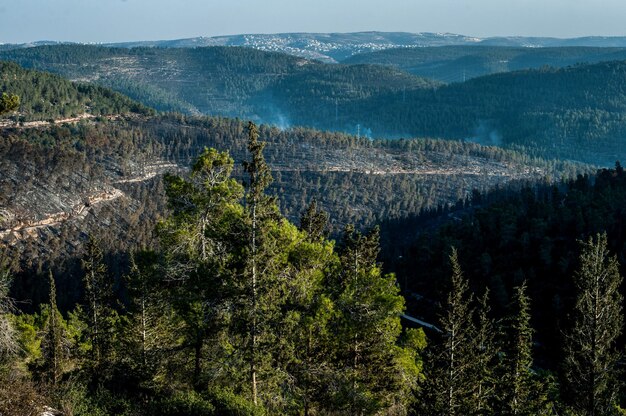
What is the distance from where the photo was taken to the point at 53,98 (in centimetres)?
15750

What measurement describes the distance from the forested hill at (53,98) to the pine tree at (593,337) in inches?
5029

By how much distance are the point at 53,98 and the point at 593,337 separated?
152336 millimetres

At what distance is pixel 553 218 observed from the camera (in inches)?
2916

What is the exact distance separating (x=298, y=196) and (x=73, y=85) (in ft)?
228

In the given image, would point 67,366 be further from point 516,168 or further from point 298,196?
point 516,168

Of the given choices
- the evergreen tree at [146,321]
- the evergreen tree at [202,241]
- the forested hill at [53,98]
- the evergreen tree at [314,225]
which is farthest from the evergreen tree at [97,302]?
the forested hill at [53,98]

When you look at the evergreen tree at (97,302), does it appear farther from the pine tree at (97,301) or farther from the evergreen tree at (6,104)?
the evergreen tree at (6,104)

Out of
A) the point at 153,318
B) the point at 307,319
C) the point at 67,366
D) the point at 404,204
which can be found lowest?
the point at 404,204

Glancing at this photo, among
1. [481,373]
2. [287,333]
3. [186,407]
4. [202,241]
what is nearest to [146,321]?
[202,241]

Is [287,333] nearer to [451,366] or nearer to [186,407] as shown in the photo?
[186,407]

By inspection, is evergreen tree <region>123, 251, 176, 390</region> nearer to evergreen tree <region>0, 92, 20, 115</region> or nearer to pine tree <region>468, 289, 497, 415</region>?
evergreen tree <region>0, 92, 20, 115</region>

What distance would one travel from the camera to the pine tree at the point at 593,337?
1020 inches

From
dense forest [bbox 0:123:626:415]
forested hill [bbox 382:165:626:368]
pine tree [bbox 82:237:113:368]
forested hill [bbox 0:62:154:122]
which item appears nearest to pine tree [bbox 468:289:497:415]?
dense forest [bbox 0:123:626:415]

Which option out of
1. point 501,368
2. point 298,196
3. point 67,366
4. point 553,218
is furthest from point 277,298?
point 298,196
